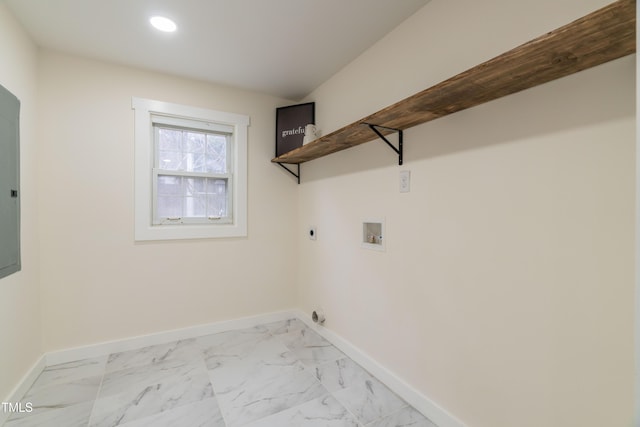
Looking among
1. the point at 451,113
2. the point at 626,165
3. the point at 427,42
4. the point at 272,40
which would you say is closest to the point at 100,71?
the point at 272,40

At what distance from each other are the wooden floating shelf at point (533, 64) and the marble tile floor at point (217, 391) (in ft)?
5.42

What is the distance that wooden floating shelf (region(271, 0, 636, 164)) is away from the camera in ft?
2.74

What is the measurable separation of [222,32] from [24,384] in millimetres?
2560

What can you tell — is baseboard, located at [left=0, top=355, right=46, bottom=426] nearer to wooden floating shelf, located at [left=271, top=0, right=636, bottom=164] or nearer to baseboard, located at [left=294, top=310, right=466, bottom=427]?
baseboard, located at [left=294, top=310, right=466, bottom=427]

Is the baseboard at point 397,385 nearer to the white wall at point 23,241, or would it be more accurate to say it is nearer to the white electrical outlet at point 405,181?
A: the white electrical outlet at point 405,181


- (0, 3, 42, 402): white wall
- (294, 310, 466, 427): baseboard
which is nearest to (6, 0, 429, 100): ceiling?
(0, 3, 42, 402): white wall

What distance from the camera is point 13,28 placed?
69.5 inches

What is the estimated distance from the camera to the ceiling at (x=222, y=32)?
1.71 metres

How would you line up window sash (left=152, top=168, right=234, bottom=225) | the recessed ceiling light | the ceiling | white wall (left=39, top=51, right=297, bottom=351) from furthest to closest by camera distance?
window sash (left=152, top=168, right=234, bottom=225)
white wall (left=39, top=51, right=297, bottom=351)
the recessed ceiling light
the ceiling

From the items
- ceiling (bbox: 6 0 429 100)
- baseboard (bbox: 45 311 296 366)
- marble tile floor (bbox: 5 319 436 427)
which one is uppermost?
ceiling (bbox: 6 0 429 100)

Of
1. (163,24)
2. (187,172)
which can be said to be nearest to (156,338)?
(187,172)

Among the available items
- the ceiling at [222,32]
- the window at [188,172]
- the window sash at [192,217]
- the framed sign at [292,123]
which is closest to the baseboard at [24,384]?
the window at [188,172]

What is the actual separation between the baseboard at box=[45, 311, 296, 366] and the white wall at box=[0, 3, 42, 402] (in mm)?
170

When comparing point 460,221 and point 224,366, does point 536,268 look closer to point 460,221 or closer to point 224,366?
point 460,221
